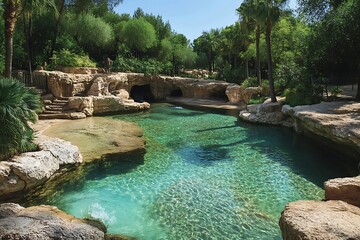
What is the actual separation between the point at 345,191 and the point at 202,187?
441 centimetres

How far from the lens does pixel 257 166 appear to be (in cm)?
1173

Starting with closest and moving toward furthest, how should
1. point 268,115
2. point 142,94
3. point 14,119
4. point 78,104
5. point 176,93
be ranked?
1. point 14,119
2. point 268,115
3. point 78,104
4. point 142,94
5. point 176,93

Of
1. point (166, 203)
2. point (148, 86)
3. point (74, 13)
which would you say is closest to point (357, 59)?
point (166, 203)

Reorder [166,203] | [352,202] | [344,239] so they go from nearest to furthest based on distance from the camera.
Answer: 1. [344,239]
2. [352,202]
3. [166,203]

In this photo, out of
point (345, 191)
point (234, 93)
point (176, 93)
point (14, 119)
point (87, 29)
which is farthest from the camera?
point (176, 93)

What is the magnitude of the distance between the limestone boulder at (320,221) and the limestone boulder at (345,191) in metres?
0.86

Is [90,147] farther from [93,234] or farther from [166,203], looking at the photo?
[93,234]

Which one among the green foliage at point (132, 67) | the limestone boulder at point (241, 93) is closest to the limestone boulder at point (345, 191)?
the limestone boulder at point (241, 93)

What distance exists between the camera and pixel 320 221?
457 centimetres

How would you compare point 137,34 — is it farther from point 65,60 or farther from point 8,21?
point 8,21

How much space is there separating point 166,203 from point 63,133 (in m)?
8.53

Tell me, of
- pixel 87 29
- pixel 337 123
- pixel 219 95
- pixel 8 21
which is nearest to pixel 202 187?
pixel 337 123

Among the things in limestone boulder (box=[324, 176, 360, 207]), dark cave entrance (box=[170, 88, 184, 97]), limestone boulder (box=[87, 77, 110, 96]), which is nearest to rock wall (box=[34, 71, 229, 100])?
limestone boulder (box=[87, 77, 110, 96])

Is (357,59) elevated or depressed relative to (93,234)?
elevated
